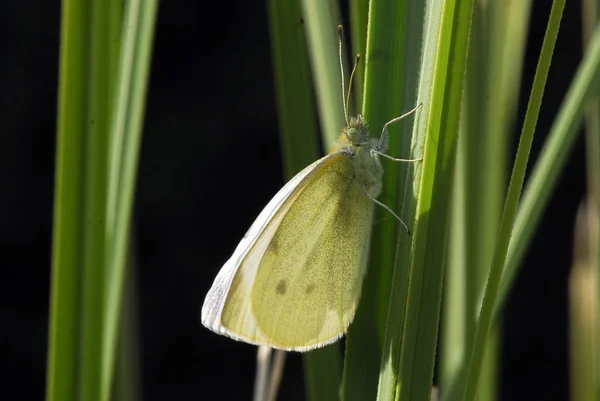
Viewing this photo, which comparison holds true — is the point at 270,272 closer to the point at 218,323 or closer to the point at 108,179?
the point at 218,323

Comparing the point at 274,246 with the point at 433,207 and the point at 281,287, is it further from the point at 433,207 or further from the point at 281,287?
the point at 433,207

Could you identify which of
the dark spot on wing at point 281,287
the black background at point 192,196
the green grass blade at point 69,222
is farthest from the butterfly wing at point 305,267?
the black background at point 192,196

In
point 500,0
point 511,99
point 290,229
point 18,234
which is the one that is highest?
point 500,0

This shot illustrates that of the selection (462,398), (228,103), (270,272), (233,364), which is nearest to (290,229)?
(270,272)

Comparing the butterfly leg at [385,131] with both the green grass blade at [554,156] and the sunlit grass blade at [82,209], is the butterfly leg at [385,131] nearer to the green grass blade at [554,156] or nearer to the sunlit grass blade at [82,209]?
the green grass blade at [554,156]

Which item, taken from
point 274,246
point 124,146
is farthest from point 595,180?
point 124,146

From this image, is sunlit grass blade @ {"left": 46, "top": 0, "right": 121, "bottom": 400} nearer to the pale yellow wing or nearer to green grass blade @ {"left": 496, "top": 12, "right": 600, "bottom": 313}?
the pale yellow wing
